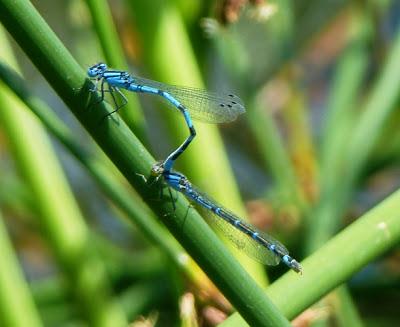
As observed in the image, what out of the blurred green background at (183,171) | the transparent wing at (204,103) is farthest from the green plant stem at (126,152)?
the transparent wing at (204,103)

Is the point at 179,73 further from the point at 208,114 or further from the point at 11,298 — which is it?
the point at 11,298

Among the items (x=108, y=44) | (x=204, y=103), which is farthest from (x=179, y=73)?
(x=108, y=44)

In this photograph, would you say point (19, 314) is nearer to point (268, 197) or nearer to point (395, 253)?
point (268, 197)

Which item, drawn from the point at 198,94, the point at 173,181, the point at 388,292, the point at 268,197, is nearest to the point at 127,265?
the point at 268,197

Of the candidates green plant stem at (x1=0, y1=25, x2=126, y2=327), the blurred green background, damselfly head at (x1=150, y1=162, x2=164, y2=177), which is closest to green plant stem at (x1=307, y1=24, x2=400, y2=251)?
the blurred green background

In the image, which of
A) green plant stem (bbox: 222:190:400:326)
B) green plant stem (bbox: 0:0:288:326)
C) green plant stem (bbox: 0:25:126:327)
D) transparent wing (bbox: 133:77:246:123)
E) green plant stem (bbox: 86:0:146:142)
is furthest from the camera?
green plant stem (bbox: 0:25:126:327)

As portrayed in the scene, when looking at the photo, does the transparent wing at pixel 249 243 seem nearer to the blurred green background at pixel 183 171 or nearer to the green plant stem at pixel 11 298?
the blurred green background at pixel 183 171

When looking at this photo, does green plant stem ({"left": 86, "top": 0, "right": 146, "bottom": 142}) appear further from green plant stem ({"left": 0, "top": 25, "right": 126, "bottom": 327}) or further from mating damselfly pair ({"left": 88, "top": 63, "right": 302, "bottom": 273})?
green plant stem ({"left": 0, "top": 25, "right": 126, "bottom": 327})

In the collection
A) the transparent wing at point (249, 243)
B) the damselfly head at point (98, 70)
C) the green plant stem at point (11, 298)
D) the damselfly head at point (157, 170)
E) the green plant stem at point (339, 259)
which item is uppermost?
the damselfly head at point (98, 70)
